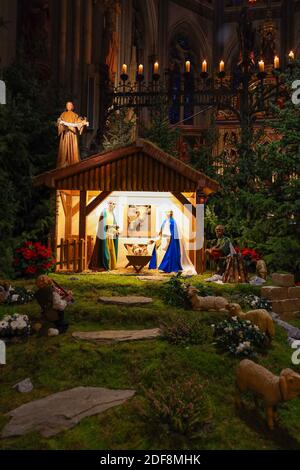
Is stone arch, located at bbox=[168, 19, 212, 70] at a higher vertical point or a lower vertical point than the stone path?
higher

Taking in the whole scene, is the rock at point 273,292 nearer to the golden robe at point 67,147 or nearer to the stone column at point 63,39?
the golden robe at point 67,147

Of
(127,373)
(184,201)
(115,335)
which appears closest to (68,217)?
(184,201)

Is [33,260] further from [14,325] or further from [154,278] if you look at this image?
[14,325]

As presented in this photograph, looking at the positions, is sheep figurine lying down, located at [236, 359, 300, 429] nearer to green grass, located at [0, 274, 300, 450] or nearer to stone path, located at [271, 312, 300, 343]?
green grass, located at [0, 274, 300, 450]

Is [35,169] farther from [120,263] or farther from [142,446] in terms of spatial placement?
[142,446]

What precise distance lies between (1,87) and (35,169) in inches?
121

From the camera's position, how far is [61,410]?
568cm

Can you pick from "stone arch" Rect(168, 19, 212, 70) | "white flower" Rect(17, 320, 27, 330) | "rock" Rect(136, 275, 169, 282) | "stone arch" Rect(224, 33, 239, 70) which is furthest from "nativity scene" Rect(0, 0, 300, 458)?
"stone arch" Rect(224, 33, 239, 70)

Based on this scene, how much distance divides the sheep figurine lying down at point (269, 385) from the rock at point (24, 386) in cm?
267

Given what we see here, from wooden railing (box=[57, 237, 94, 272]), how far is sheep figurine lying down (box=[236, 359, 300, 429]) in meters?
7.62

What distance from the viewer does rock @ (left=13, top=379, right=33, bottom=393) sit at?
6.36m

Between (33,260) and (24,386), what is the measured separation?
5.83m
